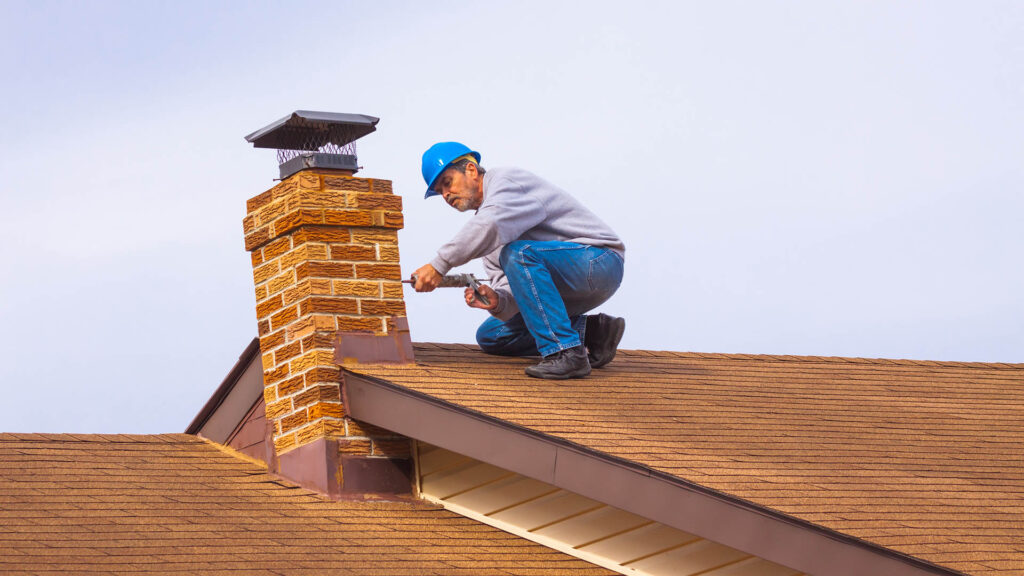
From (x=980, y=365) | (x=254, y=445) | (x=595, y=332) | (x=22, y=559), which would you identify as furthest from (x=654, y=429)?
(x=980, y=365)

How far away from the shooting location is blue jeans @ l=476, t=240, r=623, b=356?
27.8 ft

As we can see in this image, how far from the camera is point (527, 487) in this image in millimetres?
7910

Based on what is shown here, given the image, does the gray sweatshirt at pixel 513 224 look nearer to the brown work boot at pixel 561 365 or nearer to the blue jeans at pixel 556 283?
the blue jeans at pixel 556 283

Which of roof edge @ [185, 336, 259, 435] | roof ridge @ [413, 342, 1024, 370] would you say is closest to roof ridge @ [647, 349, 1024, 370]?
roof ridge @ [413, 342, 1024, 370]

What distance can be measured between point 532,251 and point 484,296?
1.61 ft

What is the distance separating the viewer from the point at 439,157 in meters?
8.67

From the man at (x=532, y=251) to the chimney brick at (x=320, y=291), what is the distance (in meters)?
0.43

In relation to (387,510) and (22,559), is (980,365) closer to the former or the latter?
(387,510)

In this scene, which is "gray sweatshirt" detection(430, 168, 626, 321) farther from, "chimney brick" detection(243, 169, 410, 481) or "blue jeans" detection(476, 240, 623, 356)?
"chimney brick" detection(243, 169, 410, 481)

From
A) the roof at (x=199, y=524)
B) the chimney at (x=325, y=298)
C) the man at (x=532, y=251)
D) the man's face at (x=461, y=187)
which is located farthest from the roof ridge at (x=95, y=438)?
the man's face at (x=461, y=187)

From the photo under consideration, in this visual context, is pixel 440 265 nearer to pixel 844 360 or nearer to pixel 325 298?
pixel 325 298

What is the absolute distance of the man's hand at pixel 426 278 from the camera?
831cm

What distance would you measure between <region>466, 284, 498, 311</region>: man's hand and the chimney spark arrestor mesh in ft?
3.55

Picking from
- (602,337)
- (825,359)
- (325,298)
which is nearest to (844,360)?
(825,359)
